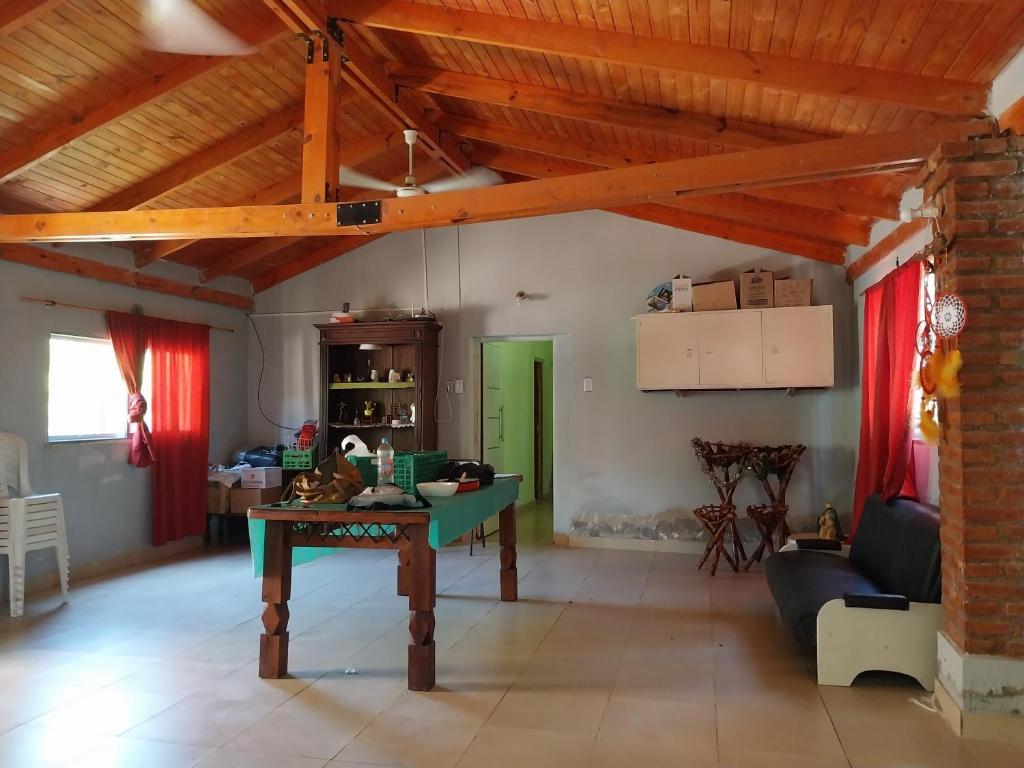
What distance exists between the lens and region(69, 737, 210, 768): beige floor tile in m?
2.71

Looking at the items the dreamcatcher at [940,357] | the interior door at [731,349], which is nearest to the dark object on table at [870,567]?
the dreamcatcher at [940,357]

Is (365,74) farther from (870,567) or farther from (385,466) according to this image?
(870,567)

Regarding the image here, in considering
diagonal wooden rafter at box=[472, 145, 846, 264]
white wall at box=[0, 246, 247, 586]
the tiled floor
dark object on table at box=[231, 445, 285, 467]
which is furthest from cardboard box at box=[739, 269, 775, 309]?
white wall at box=[0, 246, 247, 586]

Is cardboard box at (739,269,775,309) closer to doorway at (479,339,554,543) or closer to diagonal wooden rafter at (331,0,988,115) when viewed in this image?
doorway at (479,339,554,543)

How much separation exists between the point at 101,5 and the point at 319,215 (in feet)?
5.01

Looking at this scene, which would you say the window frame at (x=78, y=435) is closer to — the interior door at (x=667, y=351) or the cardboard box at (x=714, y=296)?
the interior door at (x=667, y=351)

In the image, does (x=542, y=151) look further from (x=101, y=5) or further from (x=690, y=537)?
(x=690, y=537)

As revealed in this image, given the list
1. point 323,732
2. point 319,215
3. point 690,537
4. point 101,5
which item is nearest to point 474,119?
point 319,215

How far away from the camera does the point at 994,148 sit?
301cm

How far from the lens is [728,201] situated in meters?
5.75

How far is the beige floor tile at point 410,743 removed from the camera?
2730 millimetres

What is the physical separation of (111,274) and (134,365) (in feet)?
2.55

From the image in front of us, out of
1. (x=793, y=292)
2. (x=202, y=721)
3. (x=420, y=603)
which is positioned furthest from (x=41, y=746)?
(x=793, y=292)

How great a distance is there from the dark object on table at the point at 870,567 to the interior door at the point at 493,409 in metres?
3.50
